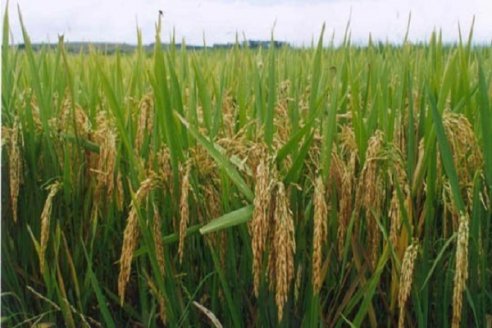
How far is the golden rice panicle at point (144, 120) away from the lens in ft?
4.82

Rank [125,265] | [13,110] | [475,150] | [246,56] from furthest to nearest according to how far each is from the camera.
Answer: [246,56], [13,110], [475,150], [125,265]

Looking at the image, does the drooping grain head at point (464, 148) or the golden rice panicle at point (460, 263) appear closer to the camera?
the golden rice panicle at point (460, 263)

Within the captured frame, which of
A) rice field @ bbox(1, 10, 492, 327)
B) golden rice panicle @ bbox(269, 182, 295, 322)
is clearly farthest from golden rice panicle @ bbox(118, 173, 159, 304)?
golden rice panicle @ bbox(269, 182, 295, 322)

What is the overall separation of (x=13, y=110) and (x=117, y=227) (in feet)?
1.36

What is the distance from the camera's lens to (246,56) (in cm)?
206

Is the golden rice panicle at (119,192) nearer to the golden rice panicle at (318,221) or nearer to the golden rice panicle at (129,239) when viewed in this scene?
the golden rice panicle at (129,239)

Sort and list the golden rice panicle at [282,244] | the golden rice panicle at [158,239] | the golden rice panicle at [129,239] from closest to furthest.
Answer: the golden rice panicle at [282,244] → the golden rice panicle at [129,239] → the golden rice panicle at [158,239]

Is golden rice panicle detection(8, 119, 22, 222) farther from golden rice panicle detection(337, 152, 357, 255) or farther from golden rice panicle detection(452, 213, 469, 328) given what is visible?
golden rice panicle detection(452, 213, 469, 328)

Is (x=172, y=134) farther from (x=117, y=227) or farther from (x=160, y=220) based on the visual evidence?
(x=117, y=227)

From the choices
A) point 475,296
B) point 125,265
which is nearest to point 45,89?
point 125,265

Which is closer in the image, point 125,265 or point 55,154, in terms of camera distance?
point 125,265

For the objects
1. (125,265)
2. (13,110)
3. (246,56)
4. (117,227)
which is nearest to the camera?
(125,265)

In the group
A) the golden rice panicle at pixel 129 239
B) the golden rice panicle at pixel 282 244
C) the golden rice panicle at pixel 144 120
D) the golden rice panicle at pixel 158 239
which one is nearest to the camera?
the golden rice panicle at pixel 282 244

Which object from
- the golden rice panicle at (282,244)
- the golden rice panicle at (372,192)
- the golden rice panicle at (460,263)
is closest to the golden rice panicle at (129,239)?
the golden rice panicle at (282,244)
